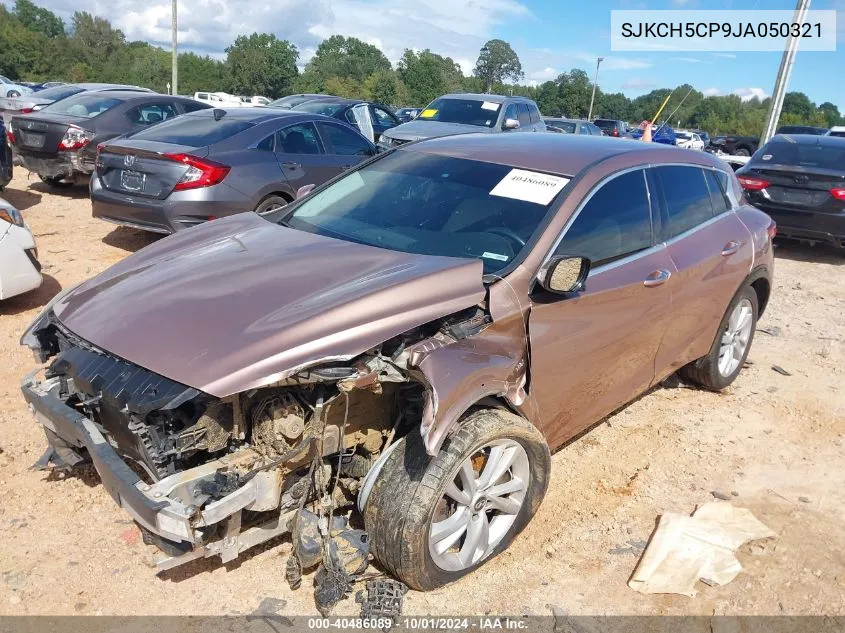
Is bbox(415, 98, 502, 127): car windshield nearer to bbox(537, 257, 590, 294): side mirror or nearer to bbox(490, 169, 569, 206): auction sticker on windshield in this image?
bbox(490, 169, 569, 206): auction sticker on windshield

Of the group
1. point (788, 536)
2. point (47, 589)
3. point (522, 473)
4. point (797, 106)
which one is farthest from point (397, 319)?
point (797, 106)

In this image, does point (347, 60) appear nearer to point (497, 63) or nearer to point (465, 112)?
point (497, 63)

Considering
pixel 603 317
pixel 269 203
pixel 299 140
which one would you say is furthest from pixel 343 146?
pixel 603 317

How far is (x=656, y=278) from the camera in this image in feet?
12.0

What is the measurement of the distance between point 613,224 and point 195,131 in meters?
5.19

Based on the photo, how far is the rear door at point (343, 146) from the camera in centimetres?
792

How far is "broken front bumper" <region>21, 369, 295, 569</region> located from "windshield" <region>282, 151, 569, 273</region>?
4.41 feet

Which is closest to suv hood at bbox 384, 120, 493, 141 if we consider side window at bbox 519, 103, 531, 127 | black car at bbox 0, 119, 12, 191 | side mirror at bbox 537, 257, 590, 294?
side window at bbox 519, 103, 531, 127

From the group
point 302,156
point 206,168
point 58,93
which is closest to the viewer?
point 206,168

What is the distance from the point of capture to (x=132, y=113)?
10.2 metres

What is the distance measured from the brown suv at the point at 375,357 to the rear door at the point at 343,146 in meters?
4.26

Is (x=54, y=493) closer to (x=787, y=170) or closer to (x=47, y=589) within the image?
(x=47, y=589)

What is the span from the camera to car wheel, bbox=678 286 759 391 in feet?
15.4

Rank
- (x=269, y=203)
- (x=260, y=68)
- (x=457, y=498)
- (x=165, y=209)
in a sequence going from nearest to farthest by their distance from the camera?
(x=457, y=498)
(x=165, y=209)
(x=269, y=203)
(x=260, y=68)
